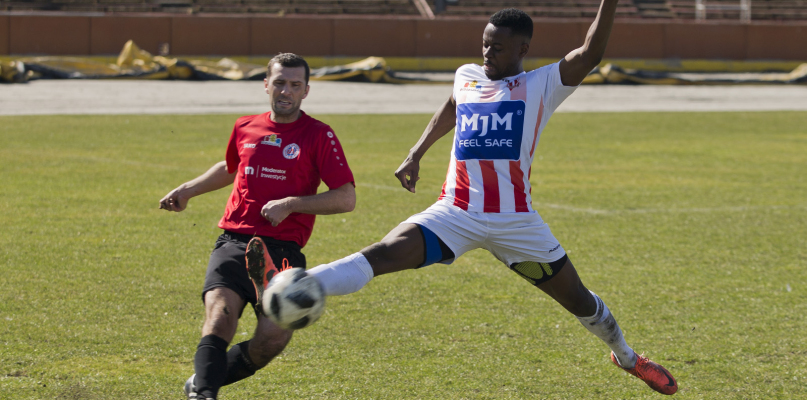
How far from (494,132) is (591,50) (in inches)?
27.1

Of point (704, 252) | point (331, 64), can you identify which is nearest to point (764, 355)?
point (704, 252)

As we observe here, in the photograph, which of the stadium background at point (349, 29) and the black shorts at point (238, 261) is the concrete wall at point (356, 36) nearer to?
the stadium background at point (349, 29)

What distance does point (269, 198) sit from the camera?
14.8 ft

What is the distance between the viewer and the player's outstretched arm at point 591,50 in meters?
4.31

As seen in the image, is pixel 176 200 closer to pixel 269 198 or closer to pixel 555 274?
pixel 269 198

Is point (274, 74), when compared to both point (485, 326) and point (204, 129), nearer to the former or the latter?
point (485, 326)

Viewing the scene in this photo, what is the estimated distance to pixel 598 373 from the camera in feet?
17.3

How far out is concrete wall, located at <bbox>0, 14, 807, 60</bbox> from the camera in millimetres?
30906

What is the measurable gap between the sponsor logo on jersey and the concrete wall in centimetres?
2883

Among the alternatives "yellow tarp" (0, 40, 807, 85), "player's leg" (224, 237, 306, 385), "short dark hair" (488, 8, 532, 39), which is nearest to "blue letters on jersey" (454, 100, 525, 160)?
"short dark hair" (488, 8, 532, 39)

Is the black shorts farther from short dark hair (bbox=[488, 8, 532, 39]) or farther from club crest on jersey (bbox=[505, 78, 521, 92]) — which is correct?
short dark hair (bbox=[488, 8, 532, 39])

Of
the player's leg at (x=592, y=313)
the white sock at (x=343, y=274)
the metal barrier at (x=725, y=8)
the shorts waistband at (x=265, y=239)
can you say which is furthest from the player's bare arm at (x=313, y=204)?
the metal barrier at (x=725, y=8)

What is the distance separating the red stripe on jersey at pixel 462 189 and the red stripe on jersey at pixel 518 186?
254 mm

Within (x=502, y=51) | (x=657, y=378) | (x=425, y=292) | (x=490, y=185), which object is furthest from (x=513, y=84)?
(x=425, y=292)
